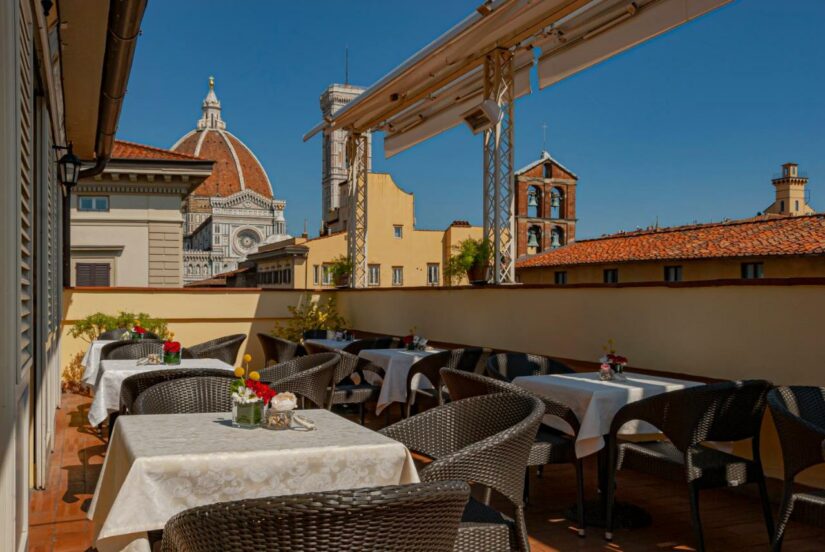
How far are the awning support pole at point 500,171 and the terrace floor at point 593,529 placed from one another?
10.7 feet

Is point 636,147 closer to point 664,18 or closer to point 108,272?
point 108,272

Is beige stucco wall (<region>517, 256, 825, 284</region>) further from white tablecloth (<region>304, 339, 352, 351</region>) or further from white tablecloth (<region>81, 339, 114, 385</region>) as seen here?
white tablecloth (<region>81, 339, 114, 385</region>)

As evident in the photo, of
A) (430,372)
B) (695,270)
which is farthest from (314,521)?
(695,270)

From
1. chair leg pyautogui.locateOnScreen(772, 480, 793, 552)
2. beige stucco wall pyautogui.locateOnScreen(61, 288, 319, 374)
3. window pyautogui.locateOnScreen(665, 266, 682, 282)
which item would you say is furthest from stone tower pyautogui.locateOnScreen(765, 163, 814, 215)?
chair leg pyautogui.locateOnScreen(772, 480, 793, 552)

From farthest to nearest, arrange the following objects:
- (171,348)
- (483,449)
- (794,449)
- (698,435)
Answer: (171,348)
(698,435)
(794,449)
(483,449)

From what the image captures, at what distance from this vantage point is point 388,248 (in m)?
39.1

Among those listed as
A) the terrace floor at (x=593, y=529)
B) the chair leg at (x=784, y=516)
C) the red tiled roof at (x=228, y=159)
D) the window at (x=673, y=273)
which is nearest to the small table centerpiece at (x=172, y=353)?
the terrace floor at (x=593, y=529)

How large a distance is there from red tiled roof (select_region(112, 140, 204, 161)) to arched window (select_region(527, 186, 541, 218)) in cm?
2336

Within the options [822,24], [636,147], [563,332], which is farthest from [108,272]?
[822,24]

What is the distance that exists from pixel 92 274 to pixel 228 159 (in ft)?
336

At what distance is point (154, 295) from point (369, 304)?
120 inches

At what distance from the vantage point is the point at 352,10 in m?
31.0

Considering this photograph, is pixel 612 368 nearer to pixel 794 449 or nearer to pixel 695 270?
pixel 794 449

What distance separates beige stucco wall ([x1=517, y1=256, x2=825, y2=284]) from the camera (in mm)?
23734
